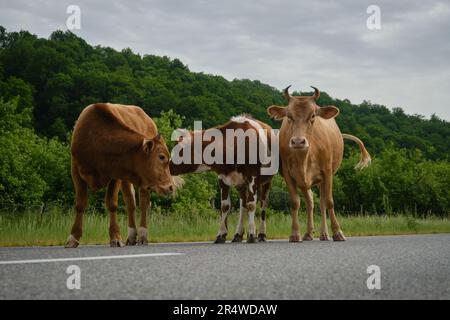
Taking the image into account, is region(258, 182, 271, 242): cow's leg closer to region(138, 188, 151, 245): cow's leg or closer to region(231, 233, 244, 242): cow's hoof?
region(231, 233, 244, 242): cow's hoof

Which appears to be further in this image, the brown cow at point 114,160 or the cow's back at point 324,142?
the cow's back at point 324,142

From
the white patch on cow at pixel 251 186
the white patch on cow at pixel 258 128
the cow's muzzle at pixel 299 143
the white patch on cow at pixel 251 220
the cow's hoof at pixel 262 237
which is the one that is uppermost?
the white patch on cow at pixel 258 128

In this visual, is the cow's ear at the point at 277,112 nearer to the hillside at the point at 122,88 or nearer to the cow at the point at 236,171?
the cow at the point at 236,171

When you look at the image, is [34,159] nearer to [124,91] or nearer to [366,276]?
[124,91]

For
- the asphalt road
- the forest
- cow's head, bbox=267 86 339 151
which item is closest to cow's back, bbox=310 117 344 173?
cow's head, bbox=267 86 339 151

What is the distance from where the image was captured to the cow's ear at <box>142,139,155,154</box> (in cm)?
939

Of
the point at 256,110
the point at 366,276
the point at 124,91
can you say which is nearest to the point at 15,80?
the point at 124,91

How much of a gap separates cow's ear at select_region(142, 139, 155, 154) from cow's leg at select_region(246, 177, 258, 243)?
7.54 ft

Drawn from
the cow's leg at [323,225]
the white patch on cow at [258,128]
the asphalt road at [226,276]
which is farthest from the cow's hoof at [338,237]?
the asphalt road at [226,276]

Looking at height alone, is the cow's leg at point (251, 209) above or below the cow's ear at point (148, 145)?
below

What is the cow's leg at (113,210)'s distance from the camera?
31.1 ft

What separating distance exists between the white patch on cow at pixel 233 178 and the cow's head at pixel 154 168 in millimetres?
1796

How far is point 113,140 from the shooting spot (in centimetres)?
953

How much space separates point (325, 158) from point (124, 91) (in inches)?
1824
